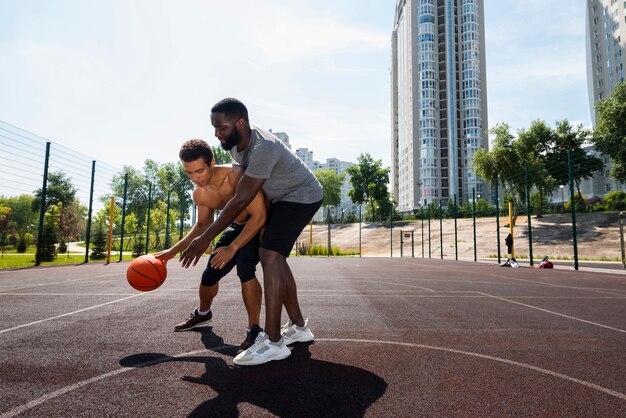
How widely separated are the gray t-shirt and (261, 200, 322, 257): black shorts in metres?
0.06

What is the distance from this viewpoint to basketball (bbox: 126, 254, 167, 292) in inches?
134

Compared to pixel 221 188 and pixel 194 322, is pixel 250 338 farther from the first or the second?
pixel 221 188

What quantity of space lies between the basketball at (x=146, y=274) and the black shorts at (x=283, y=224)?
112 centimetres

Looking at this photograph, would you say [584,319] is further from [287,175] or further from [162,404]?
[162,404]

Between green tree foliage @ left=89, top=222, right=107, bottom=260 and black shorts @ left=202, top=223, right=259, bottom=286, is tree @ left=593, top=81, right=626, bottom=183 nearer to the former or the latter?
black shorts @ left=202, top=223, right=259, bottom=286

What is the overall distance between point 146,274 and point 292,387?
1848 millimetres

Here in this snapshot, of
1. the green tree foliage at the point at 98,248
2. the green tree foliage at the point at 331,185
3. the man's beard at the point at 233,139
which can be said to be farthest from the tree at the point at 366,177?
the man's beard at the point at 233,139

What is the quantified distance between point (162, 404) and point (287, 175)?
178 centimetres

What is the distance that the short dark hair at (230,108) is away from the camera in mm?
2898

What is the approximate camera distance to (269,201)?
10.4ft

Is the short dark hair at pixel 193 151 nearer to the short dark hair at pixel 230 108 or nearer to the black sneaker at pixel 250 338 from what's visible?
the short dark hair at pixel 230 108

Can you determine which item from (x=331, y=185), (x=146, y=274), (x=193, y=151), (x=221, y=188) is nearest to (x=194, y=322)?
(x=146, y=274)

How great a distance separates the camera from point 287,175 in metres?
3.07

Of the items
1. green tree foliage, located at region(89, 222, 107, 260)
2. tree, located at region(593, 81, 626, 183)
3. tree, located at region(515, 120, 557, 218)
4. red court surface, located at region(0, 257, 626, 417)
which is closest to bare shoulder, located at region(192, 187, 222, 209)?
red court surface, located at region(0, 257, 626, 417)
